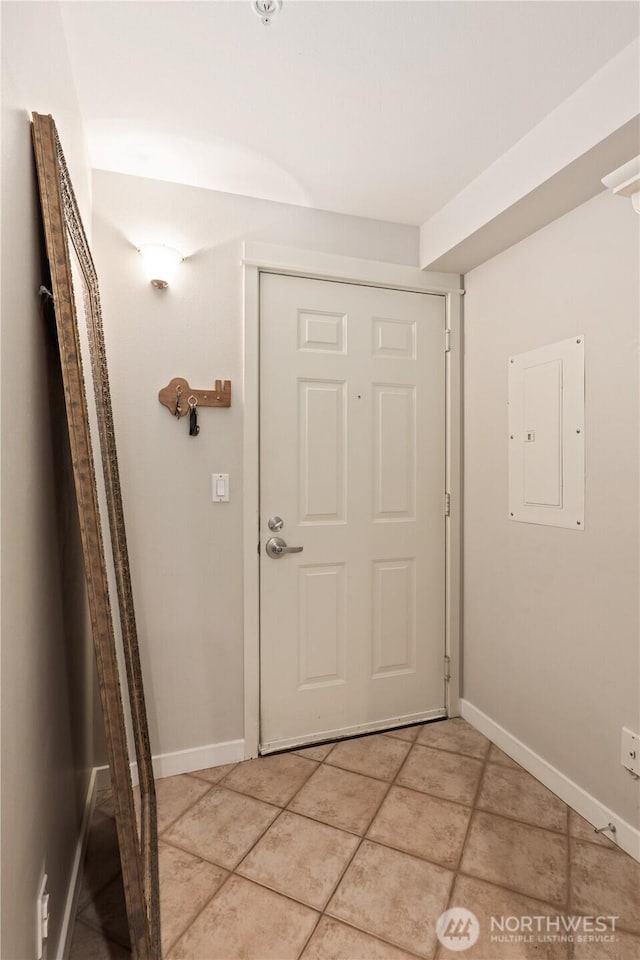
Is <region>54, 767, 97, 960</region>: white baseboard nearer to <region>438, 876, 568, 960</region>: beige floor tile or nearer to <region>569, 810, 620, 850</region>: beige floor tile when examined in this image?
<region>438, 876, 568, 960</region>: beige floor tile

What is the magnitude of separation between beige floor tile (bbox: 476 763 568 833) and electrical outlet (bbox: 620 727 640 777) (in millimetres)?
346

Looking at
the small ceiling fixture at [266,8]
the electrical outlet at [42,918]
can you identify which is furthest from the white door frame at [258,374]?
the electrical outlet at [42,918]

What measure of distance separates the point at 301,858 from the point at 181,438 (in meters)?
1.54

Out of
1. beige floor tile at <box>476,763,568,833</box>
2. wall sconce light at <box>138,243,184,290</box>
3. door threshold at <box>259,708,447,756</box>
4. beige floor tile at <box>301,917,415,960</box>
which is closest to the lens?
beige floor tile at <box>301,917,415,960</box>

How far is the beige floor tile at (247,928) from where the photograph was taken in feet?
4.31

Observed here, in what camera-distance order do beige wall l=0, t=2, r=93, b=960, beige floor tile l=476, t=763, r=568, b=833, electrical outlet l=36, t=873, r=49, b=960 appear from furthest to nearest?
beige floor tile l=476, t=763, r=568, b=833 → electrical outlet l=36, t=873, r=49, b=960 → beige wall l=0, t=2, r=93, b=960

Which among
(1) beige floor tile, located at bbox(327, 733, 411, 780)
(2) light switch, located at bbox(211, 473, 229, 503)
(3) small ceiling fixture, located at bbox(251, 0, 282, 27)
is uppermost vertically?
(3) small ceiling fixture, located at bbox(251, 0, 282, 27)

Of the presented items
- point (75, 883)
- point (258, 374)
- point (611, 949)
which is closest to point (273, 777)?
point (75, 883)

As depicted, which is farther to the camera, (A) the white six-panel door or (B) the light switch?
(A) the white six-panel door

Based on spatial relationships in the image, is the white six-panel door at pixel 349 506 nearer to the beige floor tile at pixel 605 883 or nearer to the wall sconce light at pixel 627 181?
the beige floor tile at pixel 605 883

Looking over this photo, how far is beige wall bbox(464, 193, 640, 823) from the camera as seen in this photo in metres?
1.67

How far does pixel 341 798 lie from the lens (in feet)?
6.30

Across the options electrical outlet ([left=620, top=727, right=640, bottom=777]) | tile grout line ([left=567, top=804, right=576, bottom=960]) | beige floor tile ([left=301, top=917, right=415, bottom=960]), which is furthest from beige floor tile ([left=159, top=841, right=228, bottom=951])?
electrical outlet ([left=620, top=727, right=640, bottom=777])

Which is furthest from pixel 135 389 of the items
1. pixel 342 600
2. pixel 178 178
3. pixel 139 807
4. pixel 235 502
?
pixel 139 807
